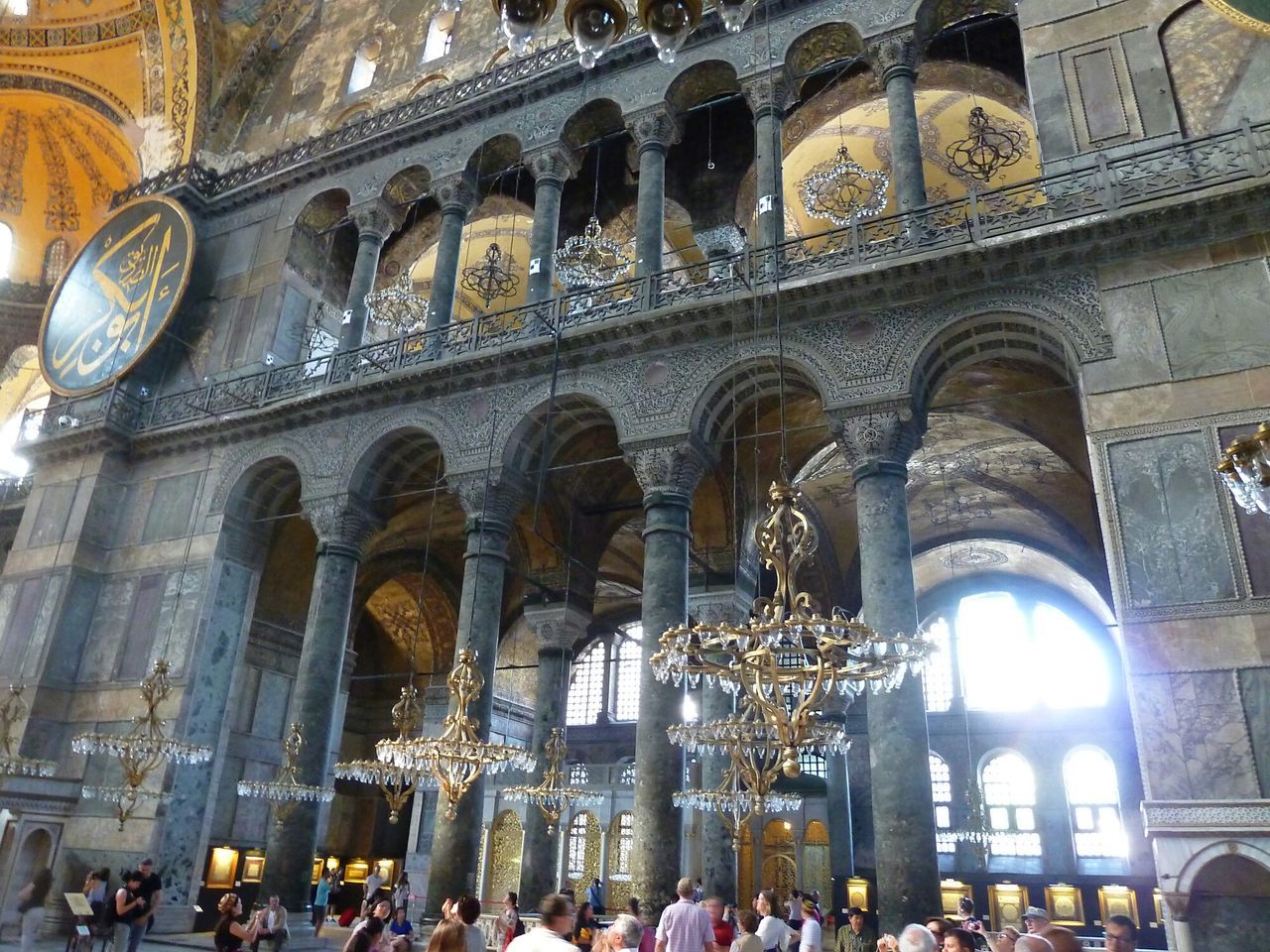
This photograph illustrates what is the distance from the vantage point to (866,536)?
8336 mm

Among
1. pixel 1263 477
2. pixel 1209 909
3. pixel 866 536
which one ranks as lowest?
pixel 1209 909

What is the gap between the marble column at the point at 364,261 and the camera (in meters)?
12.6

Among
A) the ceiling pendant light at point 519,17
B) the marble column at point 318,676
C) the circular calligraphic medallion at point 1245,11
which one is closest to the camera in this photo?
the ceiling pendant light at point 519,17

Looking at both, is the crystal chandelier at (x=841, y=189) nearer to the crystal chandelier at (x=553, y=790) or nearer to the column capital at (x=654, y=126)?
the column capital at (x=654, y=126)

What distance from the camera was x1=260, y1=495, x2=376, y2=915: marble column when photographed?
10.1m

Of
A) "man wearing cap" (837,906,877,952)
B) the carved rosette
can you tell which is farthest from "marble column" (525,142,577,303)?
"man wearing cap" (837,906,877,952)

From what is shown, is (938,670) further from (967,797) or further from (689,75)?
(689,75)

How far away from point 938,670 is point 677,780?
11.9 metres

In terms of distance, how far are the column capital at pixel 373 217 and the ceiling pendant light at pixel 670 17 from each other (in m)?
9.58

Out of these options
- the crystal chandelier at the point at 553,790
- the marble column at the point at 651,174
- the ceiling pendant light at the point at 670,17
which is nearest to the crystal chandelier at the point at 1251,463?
the ceiling pendant light at the point at 670,17

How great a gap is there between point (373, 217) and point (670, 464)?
6.61 m

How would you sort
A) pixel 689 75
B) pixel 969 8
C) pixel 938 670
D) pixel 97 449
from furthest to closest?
pixel 938 670, pixel 97 449, pixel 689 75, pixel 969 8

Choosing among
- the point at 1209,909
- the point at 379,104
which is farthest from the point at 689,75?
the point at 1209,909

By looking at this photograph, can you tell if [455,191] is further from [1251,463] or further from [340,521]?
[1251,463]
